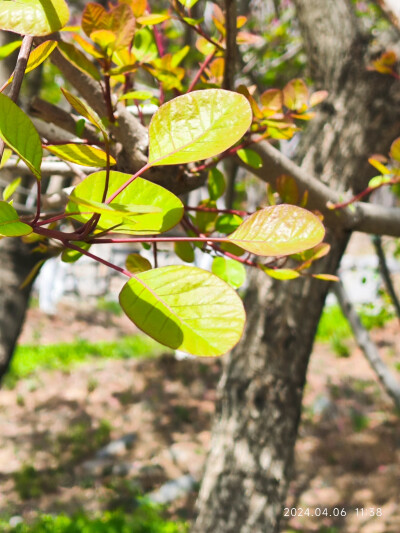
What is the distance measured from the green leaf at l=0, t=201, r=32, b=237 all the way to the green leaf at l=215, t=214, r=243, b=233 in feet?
1.16

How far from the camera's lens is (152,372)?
632cm

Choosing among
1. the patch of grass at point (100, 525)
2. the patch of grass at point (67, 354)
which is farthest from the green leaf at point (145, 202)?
the patch of grass at point (67, 354)

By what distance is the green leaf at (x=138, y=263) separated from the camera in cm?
54

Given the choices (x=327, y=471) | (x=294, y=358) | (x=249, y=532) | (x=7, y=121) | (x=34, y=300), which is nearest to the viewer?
(x=7, y=121)

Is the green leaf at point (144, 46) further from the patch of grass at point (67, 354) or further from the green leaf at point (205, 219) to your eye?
the patch of grass at point (67, 354)

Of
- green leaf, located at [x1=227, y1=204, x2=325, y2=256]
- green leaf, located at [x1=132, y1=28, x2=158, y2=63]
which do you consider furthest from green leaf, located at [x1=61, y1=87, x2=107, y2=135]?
green leaf, located at [x1=132, y1=28, x2=158, y2=63]

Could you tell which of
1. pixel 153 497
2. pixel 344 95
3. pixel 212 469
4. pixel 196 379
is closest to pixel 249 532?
pixel 212 469

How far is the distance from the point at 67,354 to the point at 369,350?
15.0 feet

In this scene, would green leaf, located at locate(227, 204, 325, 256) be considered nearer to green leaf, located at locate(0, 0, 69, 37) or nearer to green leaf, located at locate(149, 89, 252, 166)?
green leaf, located at locate(149, 89, 252, 166)

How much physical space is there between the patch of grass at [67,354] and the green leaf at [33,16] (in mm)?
5808

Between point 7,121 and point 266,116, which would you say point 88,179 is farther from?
point 266,116

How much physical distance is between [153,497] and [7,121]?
13.6 feet

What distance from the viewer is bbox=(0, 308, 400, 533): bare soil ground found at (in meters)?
3.97

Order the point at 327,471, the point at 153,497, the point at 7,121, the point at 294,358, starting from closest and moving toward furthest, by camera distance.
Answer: the point at 7,121 < the point at 294,358 < the point at 153,497 < the point at 327,471
